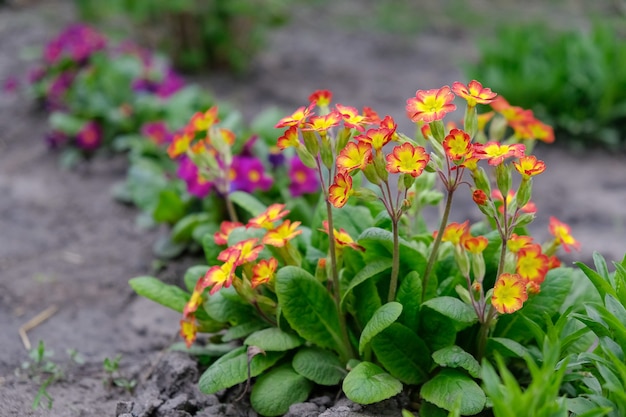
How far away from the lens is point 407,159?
1895 millimetres

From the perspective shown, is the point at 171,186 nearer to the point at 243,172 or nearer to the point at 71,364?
the point at 243,172

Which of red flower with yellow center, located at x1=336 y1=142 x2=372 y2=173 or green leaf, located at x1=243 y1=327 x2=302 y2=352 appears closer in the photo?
red flower with yellow center, located at x1=336 y1=142 x2=372 y2=173

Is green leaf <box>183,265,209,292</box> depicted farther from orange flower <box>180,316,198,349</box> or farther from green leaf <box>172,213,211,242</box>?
green leaf <box>172,213,211,242</box>

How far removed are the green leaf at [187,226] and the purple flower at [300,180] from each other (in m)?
0.42

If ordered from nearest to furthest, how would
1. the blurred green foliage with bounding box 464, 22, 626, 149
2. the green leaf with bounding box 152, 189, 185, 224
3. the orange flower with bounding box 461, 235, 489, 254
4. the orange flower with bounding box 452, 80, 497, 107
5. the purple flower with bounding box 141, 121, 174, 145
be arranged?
the orange flower with bounding box 452, 80, 497, 107 → the orange flower with bounding box 461, 235, 489, 254 → the green leaf with bounding box 152, 189, 185, 224 → the purple flower with bounding box 141, 121, 174, 145 → the blurred green foliage with bounding box 464, 22, 626, 149

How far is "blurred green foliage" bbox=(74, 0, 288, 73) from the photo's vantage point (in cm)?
559

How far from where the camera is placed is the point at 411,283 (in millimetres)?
2098

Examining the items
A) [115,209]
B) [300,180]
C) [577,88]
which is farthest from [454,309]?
[577,88]

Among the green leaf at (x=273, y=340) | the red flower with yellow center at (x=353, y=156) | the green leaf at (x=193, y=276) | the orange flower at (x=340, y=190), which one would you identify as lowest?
the green leaf at (x=193, y=276)

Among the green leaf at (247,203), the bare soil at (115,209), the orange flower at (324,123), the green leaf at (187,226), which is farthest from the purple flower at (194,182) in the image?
the orange flower at (324,123)

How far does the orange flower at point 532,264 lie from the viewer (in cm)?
215

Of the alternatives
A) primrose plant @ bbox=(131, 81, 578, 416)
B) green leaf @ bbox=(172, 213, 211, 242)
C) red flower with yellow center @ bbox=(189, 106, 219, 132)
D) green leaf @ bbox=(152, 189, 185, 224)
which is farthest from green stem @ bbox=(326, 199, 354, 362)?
green leaf @ bbox=(152, 189, 185, 224)

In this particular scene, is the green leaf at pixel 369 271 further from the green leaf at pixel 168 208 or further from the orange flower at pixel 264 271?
the green leaf at pixel 168 208

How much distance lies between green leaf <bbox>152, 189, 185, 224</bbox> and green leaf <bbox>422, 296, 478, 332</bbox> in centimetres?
173
